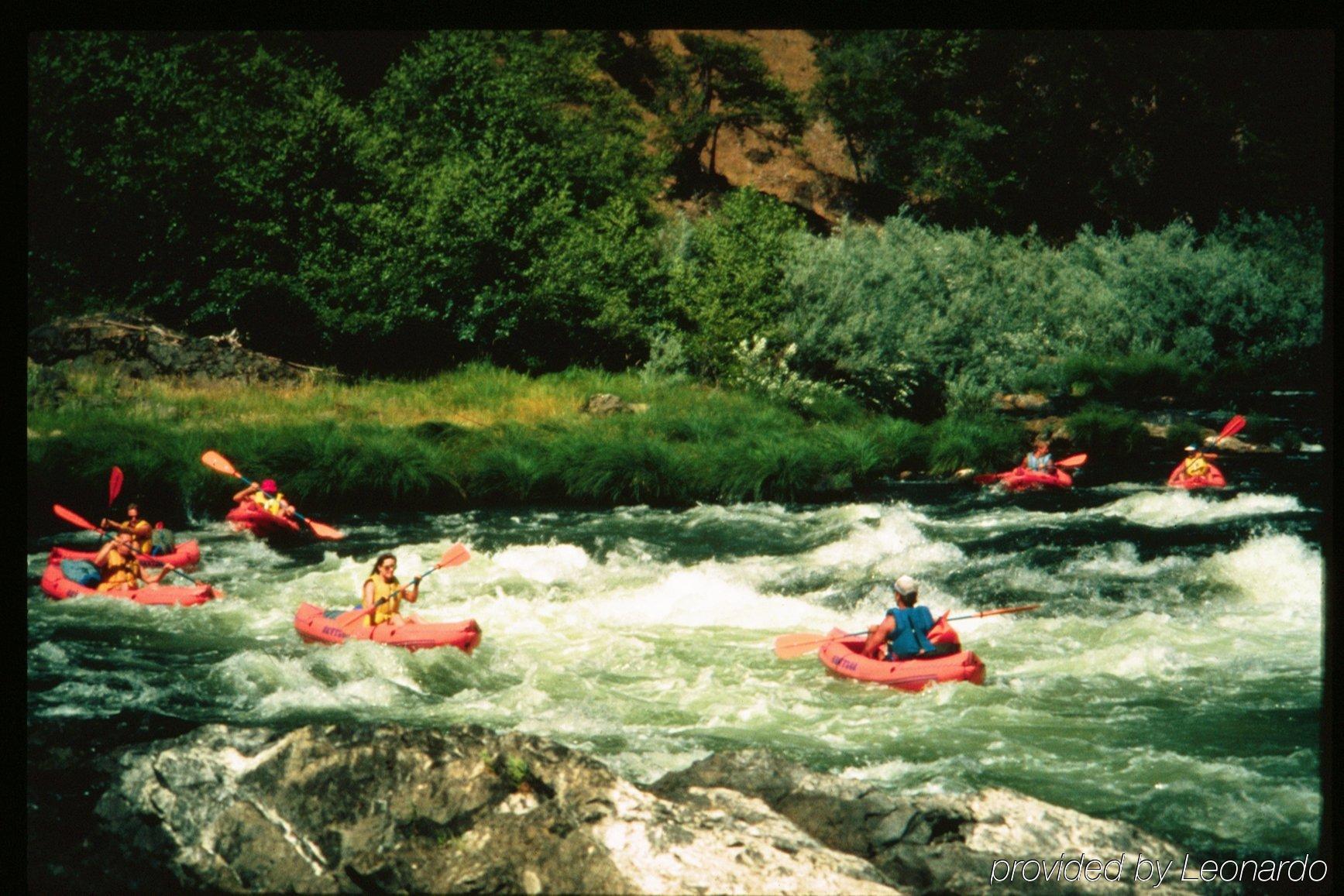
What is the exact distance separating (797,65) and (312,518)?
3294 cm

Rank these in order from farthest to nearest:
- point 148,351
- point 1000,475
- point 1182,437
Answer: point 1182,437
point 148,351
point 1000,475

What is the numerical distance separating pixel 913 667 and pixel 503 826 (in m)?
4.83

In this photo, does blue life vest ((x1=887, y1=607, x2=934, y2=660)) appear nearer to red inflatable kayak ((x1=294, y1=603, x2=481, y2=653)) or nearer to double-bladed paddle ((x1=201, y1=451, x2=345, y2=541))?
red inflatable kayak ((x1=294, y1=603, x2=481, y2=653))

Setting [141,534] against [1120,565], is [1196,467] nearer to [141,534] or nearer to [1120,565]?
[1120,565]

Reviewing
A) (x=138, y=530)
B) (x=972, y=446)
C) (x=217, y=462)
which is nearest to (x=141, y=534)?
(x=138, y=530)

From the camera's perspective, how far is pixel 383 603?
10219 millimetres

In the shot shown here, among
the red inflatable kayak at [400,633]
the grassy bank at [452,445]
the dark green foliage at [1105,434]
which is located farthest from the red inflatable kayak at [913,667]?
the dark green foliage at [1105,434]

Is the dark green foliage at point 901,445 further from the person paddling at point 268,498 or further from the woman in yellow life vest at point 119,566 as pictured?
the woman in yellow life vest at point 119,566

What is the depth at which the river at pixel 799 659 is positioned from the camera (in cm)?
776

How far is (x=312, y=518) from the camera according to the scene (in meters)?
15.9

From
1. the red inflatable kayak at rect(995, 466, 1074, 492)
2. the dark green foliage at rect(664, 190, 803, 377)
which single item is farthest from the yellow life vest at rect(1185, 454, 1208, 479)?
the dark green foliage at rect(664, 190, 803, 377)

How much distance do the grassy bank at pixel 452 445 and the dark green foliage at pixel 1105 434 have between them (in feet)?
4.22

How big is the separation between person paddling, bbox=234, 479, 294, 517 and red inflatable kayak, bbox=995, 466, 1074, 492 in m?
9.72

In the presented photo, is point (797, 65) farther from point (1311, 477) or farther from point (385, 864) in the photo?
point (385, 864)
